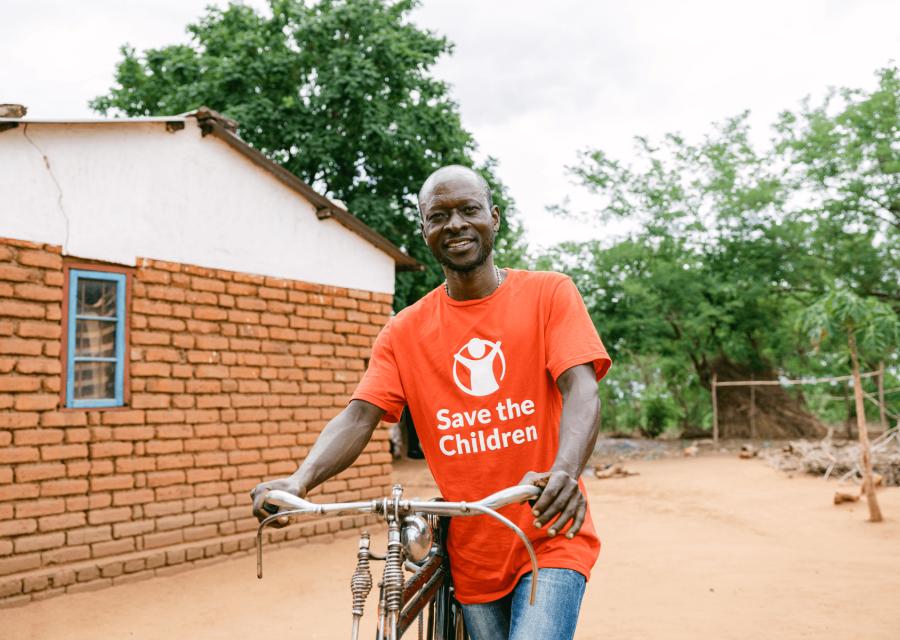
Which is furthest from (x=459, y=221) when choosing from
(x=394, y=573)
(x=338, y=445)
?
(x=394, y=573)

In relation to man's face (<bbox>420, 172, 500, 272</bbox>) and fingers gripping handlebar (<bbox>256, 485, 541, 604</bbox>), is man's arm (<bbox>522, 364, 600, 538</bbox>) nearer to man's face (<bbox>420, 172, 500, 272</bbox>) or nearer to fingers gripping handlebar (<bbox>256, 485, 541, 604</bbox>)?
fingers gripping handlebar (<bbox>256, 485, 541, 604</bbox>)

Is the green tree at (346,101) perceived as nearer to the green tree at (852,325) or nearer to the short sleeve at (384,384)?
the green tree at (852,325)

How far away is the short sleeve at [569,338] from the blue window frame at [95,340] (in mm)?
5402

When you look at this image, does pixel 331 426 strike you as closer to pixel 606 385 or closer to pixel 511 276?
pixel 511 276

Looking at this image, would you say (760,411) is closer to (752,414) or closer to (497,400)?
(752,414)

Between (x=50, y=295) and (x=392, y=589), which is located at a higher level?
(x=50, y=295)

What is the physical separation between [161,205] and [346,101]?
8.68 meters

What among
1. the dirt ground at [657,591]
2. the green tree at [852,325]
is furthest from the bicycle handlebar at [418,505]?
the green tree at [852,325]

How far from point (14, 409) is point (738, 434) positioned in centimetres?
2007

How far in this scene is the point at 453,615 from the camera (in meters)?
2.28

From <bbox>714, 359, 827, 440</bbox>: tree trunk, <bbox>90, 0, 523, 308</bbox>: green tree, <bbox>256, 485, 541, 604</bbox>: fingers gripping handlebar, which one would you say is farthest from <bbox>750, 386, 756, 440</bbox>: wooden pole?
<bbox>256, 485, 541, 604</bbox>: fingers gripping handlebar

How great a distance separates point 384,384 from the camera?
2330mm

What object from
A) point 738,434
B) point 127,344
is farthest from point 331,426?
point 738,434

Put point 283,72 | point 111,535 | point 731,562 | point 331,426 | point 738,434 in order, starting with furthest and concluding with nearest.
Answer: point 738,434
point 283,72
point 731,562
point 111,535
point 331,426
